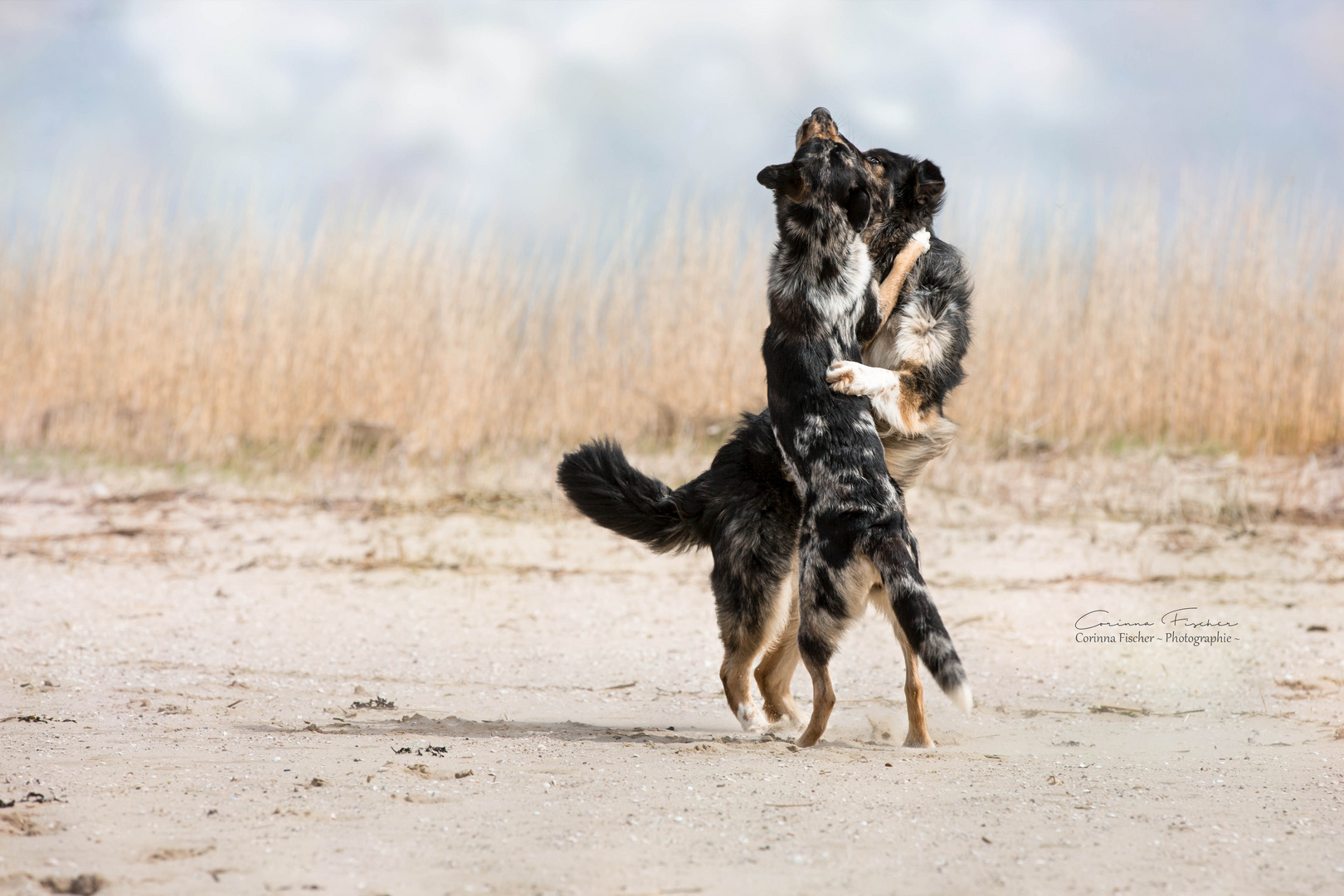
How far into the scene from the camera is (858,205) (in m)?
3.76

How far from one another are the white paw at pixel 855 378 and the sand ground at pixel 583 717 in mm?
1189

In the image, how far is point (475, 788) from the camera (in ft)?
9.50

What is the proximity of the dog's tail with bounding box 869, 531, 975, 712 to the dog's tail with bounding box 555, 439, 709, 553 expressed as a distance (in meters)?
0.91

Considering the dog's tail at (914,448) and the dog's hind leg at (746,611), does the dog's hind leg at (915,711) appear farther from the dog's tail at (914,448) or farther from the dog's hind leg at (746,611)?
the dog's tail at (914,448)

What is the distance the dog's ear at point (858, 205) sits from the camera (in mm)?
3758

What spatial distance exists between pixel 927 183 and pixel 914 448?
100 centimetres

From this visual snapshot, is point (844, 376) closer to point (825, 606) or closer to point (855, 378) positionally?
point (855, 378)

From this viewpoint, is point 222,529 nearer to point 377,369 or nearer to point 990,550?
point 377,369

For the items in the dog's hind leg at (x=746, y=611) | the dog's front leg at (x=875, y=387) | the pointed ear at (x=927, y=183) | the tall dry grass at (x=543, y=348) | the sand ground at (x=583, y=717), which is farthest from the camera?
the tall dry grass at (x=543, y=348)

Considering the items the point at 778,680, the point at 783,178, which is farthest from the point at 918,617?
the point at 783,178

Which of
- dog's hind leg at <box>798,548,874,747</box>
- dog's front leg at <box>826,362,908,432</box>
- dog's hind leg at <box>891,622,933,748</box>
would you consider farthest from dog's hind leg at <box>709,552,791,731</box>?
dog's front leg at <box>826,362,908,432</box>

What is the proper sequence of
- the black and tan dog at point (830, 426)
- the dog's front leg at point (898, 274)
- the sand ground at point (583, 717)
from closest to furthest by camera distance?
the sand ground at point (583, 717) → the black and tan dog at point (830, 426) → the dog's front leg at point (898, 274)

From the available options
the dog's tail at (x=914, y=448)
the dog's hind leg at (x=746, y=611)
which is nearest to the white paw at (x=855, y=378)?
the dog's tail at (x=914, y=448)

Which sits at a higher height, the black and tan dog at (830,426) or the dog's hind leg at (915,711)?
the black and tan dog at (830,426)
